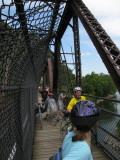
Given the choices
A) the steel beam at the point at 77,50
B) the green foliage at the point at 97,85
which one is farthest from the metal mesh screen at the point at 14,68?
the green foliage at the point at 97,85

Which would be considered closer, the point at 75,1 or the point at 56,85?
the point at 75,1

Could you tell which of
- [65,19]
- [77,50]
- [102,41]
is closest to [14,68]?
[102,41]

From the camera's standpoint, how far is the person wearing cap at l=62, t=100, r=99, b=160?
48.1 inches

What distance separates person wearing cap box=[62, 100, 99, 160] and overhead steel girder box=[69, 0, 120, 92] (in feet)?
10.5

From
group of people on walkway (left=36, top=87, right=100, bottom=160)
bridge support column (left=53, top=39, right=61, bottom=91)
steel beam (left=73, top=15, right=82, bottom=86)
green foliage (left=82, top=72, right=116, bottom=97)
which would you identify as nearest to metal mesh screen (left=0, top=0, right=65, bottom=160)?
group of people on walkway (left=36, top=87, right=100, bottom=160)

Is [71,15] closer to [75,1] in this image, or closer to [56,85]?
[75,1]

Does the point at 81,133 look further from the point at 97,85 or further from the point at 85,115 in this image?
the point at 97,85

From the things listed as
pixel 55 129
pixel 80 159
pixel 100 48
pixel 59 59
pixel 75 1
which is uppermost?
pixel 75 1

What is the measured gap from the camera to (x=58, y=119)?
865cm

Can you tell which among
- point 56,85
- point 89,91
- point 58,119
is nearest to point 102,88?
point 89,91

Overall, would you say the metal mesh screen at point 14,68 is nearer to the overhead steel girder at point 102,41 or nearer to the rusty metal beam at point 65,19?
the overhead steel girder at point 102,41

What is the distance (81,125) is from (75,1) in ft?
20.3

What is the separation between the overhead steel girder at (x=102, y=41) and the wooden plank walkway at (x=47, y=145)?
1.65 metres

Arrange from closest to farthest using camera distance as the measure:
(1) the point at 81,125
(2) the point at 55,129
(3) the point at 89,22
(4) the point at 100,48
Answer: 1. (1) the point at 81,125
2. (4) the point at 100,48
3. (3) the point at 89,22
4. (2) the point at 55,129
